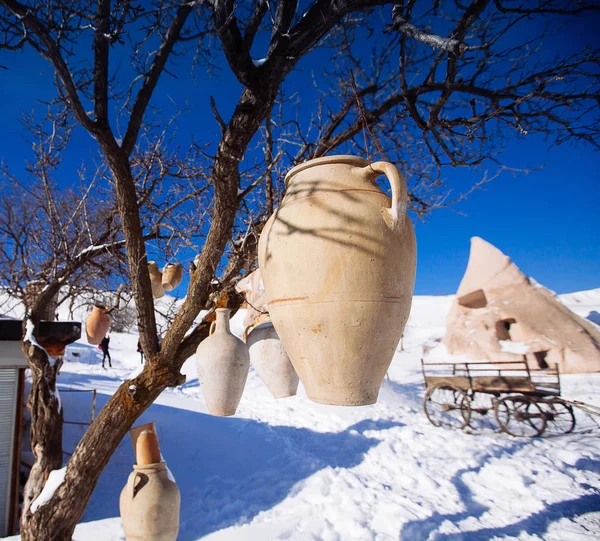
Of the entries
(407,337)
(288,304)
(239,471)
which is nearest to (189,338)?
(288,304)

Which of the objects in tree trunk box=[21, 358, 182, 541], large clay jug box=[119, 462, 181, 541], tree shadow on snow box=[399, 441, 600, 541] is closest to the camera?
large clay jug box=[119, 462, 181, 541]

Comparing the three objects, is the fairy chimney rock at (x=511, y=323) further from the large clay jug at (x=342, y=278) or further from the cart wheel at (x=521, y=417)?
the large clay jug at (x=342, y=278)

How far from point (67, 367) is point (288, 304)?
47.4ft

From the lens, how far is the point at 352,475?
579 cm

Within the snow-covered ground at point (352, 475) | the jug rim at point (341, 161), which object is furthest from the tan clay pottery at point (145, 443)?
the snow-covered ground at point (352, 475)

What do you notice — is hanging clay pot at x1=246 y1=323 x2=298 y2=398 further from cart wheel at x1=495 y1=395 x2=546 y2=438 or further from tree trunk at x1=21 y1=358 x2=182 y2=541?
cart wheel at x1=495 y1=395 x2=546 y2=438

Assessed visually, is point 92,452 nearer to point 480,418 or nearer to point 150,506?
point 150,506

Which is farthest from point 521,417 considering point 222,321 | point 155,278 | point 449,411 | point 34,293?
point 34,293

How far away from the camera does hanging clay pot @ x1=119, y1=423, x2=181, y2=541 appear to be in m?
2.21

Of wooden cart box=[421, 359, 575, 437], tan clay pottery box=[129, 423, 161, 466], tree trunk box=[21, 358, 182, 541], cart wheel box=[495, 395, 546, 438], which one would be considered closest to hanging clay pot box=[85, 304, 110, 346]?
tree trunk box=[21, 358, 182, 541]

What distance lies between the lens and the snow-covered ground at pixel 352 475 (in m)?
4.53

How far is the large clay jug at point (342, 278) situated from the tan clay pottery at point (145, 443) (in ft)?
5.20

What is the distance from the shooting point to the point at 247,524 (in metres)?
4.60

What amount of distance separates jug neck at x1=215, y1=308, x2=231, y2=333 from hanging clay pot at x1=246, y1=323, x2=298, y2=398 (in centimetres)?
12
